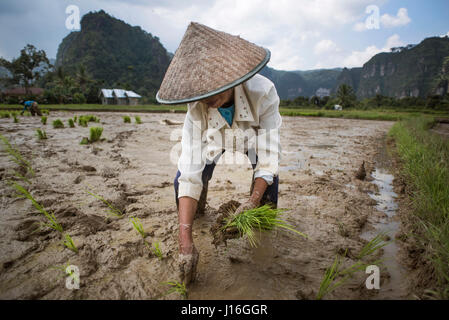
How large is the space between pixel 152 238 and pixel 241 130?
3.13 ft

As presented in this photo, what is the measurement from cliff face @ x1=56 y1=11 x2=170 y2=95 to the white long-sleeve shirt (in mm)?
47594

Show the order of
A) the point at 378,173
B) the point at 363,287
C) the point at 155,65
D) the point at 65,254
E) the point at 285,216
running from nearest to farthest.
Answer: the point at 363,287
the point at 65,254
the point at 285,216
the point at 378,173
the point at 155,65

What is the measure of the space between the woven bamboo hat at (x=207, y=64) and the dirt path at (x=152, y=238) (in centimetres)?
93

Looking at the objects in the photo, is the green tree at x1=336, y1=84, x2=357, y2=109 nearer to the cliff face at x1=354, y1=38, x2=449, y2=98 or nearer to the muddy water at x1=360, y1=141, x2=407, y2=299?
the muddy water at x1=360, y1=141, x2=407, y2=299

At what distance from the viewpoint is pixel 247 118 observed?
1380 millimetres

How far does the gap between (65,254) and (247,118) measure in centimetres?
135

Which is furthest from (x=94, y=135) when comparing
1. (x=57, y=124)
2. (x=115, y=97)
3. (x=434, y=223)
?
(x=115, y=97)

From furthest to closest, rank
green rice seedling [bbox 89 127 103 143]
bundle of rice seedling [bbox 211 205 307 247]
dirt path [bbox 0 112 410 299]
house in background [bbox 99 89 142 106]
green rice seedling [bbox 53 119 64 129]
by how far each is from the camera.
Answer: house in background [bbox 99 89 142 106] → green rice seedling [bbox 53 119 64 129] → green rice seedling [bbox 89 127 103 143] → bundle of rice seedling [bbox 211 205 307 247] → dirt path [bbox 0 112 410 299]

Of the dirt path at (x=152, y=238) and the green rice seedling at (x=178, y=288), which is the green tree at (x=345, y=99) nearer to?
the dirt path at (x=152, y=238)

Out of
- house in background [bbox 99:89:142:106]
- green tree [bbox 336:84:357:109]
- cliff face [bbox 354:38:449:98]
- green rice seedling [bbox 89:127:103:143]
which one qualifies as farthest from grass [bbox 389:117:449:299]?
cliff face [bbox 354:38:449:98]

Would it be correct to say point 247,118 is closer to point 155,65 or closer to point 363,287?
point 363,287

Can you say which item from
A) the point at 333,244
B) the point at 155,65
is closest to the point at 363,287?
the point at 333,244

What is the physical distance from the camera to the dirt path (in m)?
1.11

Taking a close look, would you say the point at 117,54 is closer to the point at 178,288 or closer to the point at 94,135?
the point at 94,135
